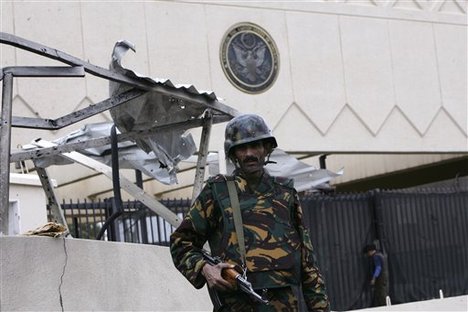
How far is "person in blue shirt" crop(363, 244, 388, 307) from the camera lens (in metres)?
17.9

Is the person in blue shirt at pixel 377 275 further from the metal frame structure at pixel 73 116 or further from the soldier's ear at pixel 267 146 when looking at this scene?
the soldier's ear at pixel 267 146

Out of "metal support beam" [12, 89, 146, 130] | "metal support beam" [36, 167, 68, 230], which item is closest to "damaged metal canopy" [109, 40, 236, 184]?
"metal support beam" [12, 89, 146, 130]

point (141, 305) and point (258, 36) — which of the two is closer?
point (141, 305)

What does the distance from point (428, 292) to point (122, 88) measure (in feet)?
Answer: 35.7

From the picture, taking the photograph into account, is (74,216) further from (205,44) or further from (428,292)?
(205,44)

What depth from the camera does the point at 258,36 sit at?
25.1 metres

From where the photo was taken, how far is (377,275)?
1797cm

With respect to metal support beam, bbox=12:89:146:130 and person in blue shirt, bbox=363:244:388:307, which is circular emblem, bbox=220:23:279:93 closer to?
person in blue shirt, bbox=363:244:388:307

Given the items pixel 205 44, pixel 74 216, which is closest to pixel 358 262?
pixel 74 216

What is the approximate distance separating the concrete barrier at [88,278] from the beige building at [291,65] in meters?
12.0

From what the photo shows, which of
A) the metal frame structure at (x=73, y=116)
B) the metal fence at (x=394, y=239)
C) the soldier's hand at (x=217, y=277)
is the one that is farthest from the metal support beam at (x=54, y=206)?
the soldier's hand at (x=217, y=277)

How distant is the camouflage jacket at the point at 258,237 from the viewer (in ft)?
16.5

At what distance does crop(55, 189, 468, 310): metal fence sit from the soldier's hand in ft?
35.7

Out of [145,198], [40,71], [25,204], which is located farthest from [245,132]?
[25,204]
